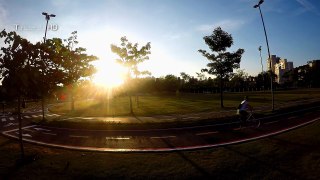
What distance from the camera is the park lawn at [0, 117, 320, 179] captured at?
8664mm

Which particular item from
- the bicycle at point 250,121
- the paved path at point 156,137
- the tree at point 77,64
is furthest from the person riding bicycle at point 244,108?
the tree at point 77,64

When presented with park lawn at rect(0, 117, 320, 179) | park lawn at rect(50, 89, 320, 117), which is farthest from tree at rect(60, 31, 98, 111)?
park lawn at rect(0, 117, 320, 179)

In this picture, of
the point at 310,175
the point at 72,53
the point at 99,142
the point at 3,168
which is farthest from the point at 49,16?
the point at 310,175

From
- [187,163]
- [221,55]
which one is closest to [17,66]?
[187,163]

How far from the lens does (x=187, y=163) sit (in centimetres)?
986

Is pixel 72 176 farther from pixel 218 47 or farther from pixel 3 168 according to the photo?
pixel 218 47

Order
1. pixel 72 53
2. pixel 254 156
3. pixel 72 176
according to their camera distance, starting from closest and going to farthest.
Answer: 1. pixel 72 176
2. pixel 254 156
3. pixel 72 53

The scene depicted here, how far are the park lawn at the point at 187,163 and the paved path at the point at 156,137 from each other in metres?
1.28

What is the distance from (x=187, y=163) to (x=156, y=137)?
20.3 feet

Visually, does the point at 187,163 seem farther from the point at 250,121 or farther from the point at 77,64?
the point at 77,64

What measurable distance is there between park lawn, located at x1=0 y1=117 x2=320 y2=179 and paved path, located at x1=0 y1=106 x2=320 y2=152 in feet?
4.19

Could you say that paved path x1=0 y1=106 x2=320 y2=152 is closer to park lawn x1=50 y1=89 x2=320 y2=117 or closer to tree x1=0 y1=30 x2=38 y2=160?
tree x1=0 y1=30 x2=38 y2=160

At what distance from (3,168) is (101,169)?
4.09 metres

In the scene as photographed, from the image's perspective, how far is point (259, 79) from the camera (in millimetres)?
123188
